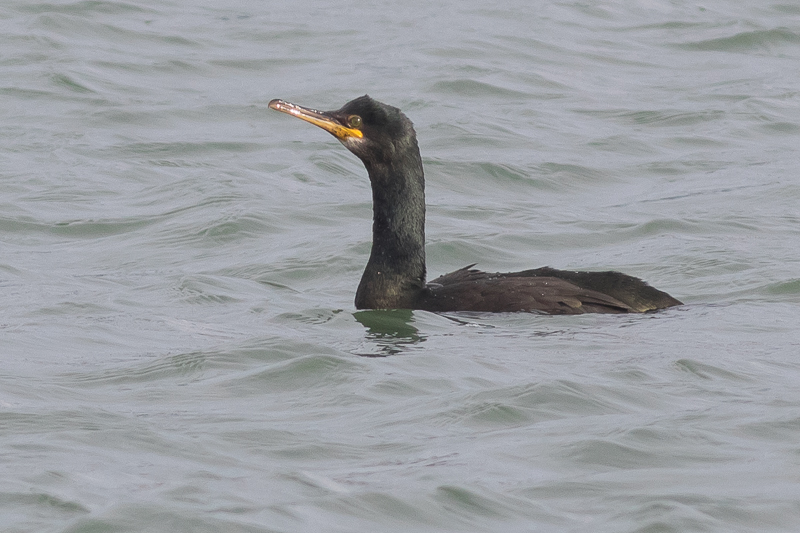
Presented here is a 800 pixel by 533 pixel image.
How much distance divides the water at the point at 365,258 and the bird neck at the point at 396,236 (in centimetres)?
16

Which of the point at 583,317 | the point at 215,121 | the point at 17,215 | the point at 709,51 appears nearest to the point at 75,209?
the point at 17,215

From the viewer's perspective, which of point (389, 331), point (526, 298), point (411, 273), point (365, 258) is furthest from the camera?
point (365, 258)

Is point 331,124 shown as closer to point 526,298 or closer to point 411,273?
point 411,273

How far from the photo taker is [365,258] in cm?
1037

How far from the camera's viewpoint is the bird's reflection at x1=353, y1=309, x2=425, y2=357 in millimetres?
7480

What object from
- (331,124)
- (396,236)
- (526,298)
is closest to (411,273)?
(396,236)

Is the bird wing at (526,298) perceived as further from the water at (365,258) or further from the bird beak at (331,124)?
the bird beak at (331,124)

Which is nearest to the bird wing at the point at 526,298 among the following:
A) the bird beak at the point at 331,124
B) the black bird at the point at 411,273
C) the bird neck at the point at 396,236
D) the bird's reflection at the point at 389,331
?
the black bird at the point at 411,273

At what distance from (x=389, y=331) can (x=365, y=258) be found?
247 centimetres

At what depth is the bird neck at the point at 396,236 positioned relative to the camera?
27.3ft

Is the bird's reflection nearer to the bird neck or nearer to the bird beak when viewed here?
the bird neck

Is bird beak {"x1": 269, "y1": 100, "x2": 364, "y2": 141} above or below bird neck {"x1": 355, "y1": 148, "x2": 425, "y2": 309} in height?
above

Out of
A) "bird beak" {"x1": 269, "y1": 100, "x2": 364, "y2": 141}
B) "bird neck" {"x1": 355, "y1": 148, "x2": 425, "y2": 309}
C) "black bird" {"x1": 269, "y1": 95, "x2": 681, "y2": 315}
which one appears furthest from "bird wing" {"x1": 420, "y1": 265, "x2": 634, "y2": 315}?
"bird beak" {"x1": 269, "y1": 100, "x2": 364, "y2": 141}

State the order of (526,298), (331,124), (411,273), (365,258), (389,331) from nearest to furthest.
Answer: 1. (526,298)
2. (389,331)
3. (331,124)
4. (411,273)
5. (365,258)
